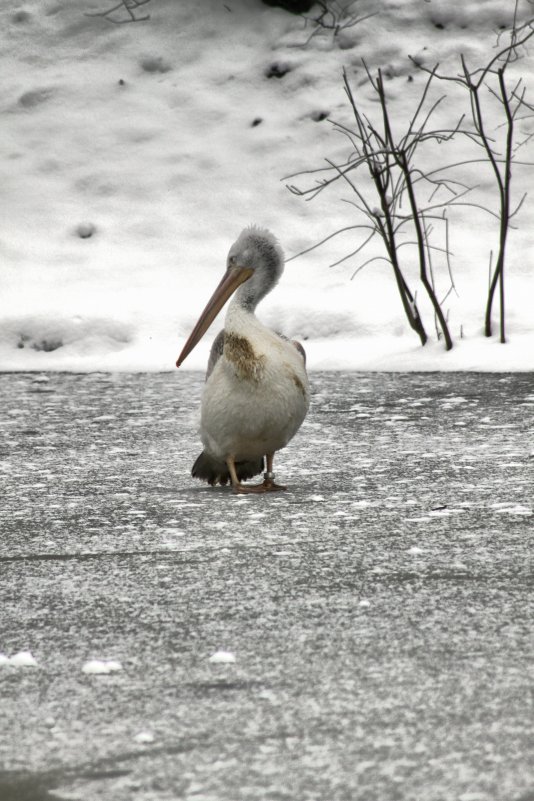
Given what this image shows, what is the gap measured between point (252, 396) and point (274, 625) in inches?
65.6

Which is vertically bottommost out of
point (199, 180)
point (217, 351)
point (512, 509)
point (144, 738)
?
point (144, 738)

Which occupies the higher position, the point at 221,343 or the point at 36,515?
the point at 221,343

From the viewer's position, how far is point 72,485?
5.03 m

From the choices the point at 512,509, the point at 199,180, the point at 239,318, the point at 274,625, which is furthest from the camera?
the point at 199,180

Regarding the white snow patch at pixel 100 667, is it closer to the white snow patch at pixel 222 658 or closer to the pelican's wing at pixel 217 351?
the white snow patch at pixel 222 658

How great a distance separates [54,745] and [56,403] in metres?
5.15

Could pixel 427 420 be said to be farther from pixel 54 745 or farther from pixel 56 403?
pixel 54 745

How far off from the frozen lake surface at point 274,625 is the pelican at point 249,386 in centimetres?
16

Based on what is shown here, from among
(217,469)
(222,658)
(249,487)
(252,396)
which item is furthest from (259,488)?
(222,658)

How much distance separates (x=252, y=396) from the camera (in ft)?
15.2

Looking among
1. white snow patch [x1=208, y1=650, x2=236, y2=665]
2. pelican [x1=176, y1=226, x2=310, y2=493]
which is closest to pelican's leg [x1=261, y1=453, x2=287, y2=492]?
pelican [x1=176, y1=226, x2=310, y2=493]

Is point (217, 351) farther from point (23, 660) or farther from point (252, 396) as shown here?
point (23, 660)

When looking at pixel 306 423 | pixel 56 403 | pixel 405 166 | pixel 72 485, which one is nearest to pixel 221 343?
pixel 72 485

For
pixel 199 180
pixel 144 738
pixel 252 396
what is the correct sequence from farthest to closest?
pixel 199 180
pixel 252 396
pixel 144 738
